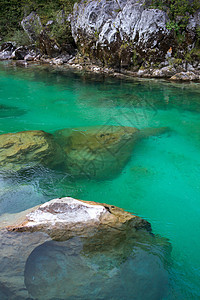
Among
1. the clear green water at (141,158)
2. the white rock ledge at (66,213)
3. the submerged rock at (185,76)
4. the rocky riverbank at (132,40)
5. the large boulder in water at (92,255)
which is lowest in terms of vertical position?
the clear green water at (141,158)

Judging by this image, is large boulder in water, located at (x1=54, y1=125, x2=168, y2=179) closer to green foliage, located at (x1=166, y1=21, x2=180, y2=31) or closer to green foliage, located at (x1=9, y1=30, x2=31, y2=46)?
green foliage, located at (x1=166, y1=21, x2=180, y2=31)

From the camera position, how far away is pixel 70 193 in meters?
3.61

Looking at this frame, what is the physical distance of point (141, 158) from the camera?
4816 mm

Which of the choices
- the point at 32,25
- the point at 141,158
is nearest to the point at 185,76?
the point at 141,158

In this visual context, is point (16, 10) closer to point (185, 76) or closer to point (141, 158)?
point (185, 76)

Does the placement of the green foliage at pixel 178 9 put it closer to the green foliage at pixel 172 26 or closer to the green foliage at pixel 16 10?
the green foliage at pixel 172 26

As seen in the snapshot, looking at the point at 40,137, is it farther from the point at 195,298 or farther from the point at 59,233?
the point at 195,298

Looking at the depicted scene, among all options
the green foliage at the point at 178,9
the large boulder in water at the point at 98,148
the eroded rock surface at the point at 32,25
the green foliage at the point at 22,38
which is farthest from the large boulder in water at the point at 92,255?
the green foliage at the point at 22,38


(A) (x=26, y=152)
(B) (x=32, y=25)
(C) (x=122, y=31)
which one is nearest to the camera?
(A) (x=26, y=152)

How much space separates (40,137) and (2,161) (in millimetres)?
1079

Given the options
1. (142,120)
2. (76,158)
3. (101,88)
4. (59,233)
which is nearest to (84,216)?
(59,233)

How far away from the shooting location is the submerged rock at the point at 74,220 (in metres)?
2.17

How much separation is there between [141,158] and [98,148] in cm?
102

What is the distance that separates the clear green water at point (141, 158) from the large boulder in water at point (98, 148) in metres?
0.23
